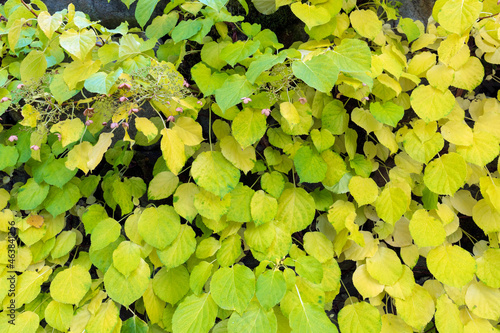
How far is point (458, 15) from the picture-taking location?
847 mm

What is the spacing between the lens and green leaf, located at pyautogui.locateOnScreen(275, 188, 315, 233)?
1.01m

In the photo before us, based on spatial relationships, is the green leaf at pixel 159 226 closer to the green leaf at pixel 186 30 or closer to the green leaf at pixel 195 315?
the green leaf at pixel 195 315

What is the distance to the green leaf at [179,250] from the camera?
976mm

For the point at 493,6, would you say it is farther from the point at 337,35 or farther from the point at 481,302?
the point at 481,302

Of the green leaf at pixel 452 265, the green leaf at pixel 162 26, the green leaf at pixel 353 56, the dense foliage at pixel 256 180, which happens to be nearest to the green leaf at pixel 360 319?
the dense foliage at pixel 256 180

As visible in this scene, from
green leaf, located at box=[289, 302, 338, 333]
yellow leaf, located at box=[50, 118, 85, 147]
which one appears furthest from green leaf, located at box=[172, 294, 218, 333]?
yellow leaf, located at box=[50, 118, 85, 147]

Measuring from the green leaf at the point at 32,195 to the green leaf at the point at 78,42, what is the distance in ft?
1.65

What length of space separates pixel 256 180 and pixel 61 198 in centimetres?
67

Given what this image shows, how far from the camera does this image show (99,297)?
1.08 meters

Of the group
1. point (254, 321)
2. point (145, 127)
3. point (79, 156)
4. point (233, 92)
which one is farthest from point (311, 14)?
point (254, 321)

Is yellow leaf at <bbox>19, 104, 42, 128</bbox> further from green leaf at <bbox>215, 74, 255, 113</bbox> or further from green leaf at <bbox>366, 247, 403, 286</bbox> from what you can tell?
green leaf at <bbox>366, 247, 403, 286</bbox>

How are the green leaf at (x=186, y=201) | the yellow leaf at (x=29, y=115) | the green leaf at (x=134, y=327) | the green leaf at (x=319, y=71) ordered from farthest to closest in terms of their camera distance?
the green leaf at (x=134, y=327), the green leaf at (x=186, y=201), the yellow leaf at (x=29, y=115), the green leaf at (x=319, y=71)

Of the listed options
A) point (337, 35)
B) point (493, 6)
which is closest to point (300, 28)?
point (337, 35)

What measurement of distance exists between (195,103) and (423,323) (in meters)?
1.03
